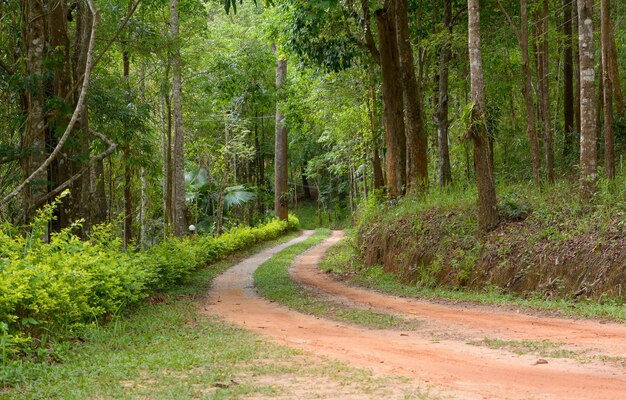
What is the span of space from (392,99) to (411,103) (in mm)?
1672

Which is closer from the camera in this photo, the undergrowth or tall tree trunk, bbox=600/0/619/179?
the undergrowth

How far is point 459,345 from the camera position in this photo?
7750 mm

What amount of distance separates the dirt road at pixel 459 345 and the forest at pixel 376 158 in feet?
0.63

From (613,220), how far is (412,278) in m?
4.72

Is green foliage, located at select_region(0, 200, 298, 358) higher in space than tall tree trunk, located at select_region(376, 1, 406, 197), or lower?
lower

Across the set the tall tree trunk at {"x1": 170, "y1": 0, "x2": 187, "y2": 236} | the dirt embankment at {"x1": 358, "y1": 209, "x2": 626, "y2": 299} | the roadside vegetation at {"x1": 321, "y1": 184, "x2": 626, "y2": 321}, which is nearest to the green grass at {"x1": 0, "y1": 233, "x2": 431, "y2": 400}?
the roadside vegetation at {"x1": 321, "y1": 184, "x2": 626, "y2": 321}

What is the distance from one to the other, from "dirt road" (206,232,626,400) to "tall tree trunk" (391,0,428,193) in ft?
18.8

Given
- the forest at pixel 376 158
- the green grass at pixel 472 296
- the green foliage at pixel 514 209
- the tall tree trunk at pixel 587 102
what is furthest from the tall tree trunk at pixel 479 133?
the tall tree trunk at pixel 587 102

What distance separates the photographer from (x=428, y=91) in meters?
23.4

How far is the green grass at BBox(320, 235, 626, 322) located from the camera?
367 inches

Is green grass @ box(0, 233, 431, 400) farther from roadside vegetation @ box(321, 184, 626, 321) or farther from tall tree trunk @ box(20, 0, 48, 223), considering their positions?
roadside vegetation @ box(321, 184, 626, 321)

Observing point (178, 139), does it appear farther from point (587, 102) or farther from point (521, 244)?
point (587, 102)

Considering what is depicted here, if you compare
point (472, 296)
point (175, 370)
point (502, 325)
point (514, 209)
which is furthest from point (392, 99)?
point (175, 370)

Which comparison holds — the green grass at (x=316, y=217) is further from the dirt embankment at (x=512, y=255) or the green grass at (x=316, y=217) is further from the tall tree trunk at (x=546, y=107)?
the dirt embankment at (x=512, y=255)
